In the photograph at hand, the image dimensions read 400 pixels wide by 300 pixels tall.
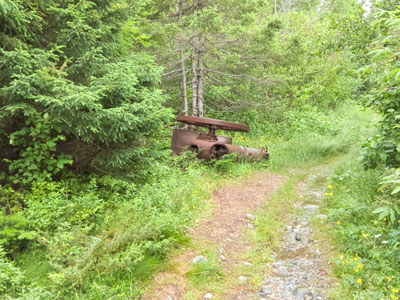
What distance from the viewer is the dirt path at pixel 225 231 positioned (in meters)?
3.21

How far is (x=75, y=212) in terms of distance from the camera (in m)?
4.01

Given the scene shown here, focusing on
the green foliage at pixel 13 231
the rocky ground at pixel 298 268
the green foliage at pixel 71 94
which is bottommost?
the rocky ground at pixel 298 268

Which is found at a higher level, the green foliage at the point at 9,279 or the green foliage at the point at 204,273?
the green foliage at the point at 9,279

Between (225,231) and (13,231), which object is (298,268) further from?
(13,231)

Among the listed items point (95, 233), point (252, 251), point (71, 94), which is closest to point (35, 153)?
point (71, 94)

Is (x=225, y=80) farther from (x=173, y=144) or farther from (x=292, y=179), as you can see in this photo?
(x=292, y=179)

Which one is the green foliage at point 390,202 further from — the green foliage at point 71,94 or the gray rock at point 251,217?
the green foliage at point 71,94

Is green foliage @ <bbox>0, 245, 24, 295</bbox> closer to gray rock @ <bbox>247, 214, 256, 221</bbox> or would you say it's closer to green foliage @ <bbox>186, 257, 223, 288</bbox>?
green foliage @ <bbox>186, 257, 223, 288</bbox>

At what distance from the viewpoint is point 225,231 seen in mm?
4652

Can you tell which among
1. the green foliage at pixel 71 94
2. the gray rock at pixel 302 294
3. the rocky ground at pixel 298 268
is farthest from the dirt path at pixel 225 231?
the green foliage at pixel 71 94

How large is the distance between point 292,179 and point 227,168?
1777 millimetres

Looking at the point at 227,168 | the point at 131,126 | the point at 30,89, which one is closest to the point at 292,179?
the point at 227,168

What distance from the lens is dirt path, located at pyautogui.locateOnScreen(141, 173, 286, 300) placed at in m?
3.21

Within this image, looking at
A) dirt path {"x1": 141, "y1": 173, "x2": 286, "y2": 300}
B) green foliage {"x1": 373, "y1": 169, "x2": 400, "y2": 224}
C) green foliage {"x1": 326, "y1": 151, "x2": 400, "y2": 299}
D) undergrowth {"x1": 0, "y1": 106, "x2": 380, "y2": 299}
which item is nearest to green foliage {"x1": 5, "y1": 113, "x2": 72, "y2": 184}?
undergrowth {"x1": 0, "y1": 106, "x2": 380, "y2": 299}
